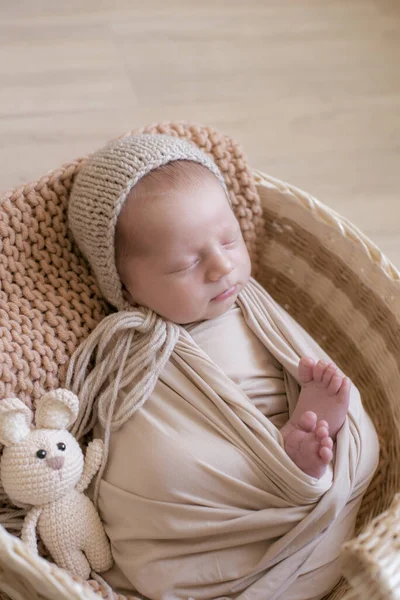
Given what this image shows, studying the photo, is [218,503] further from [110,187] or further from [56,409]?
[110,187]

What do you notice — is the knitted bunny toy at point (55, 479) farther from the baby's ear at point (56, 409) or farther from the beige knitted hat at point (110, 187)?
the beige knitted hat at point (110, 187)

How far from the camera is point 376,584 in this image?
772 millimetres

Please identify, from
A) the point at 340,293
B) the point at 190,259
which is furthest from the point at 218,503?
the point at 340,293

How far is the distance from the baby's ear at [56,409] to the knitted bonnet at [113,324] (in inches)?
1.9

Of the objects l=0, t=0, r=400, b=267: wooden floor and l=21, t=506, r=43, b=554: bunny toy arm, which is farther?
l=0, t=0, r=400, b=267: wooden floor

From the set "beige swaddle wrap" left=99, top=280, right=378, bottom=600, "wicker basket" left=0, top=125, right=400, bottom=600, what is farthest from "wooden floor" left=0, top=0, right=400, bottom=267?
"beige swaddle wrap" left=99, top=280, right=378, bottom=600

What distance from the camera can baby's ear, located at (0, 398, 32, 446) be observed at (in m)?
1.05

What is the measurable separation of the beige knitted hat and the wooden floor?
64 centimetres

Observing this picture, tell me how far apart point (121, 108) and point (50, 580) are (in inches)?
55.7

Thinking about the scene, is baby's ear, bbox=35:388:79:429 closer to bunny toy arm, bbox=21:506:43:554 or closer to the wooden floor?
bunny toy arm, bbox=21:506:43:554

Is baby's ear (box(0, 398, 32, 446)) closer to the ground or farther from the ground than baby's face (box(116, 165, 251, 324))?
closer to the ground

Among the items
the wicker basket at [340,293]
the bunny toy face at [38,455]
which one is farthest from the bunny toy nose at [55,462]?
the wicker basket at [340,293]

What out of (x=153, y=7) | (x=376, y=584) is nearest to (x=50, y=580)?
(x=376, y=584)

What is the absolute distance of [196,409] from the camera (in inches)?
44.2
